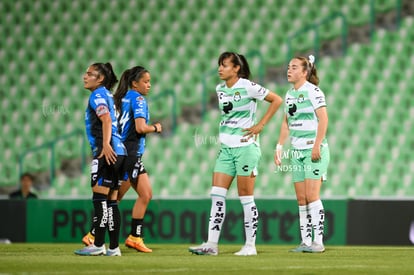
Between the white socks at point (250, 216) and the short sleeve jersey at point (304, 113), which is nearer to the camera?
the white socks at point (250, 216)

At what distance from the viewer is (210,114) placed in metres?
15.3

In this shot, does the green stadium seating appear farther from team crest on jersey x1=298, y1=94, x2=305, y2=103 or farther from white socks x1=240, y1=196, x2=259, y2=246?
white socks x1=240, y1=196, x2=259, y2=246

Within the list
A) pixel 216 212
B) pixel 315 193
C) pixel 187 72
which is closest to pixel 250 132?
pixel 216 212

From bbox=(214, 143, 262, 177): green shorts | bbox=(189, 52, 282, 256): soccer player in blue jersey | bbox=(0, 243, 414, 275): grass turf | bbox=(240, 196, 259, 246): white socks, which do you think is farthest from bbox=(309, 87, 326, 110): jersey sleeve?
bbox=(0, 243, 414, 275): grass turf

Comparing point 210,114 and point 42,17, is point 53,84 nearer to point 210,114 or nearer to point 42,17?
point 42,17

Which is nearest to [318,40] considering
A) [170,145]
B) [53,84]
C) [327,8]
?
[327,8]

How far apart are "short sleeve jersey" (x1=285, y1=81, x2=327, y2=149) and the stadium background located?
185 inches

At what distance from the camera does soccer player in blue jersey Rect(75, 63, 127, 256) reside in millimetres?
7934

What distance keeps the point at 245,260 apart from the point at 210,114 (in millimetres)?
7592

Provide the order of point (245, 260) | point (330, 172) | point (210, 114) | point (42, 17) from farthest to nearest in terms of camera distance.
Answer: point (42, 17), point (210, 114), point (330, 172), point (245, 260)

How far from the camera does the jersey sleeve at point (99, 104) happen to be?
7938 mm

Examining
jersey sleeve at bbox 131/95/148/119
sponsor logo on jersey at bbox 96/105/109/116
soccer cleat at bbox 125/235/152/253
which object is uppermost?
jersey sleeve at bbox 131/95/148/119

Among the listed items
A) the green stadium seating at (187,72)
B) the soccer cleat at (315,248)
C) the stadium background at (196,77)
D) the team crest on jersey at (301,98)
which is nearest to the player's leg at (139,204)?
the soccer cleat at (315,248)

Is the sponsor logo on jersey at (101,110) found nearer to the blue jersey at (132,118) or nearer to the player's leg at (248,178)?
the blue jersey at (132,118)
